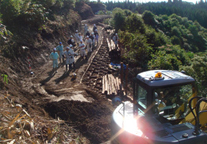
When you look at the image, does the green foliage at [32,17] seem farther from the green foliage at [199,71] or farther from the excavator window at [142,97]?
the excavator window at [142,97]

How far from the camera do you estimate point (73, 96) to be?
9.12 metres

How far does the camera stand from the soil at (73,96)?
23.8 feet

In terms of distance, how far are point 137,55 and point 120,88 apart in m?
5.93

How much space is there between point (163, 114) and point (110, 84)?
644cm

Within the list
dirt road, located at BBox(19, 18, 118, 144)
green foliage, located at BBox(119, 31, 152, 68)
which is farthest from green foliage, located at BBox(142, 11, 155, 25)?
dirt road, located at BBox(19, 18, 118, 144)

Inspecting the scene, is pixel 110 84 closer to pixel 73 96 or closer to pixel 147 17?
pixel 73 96

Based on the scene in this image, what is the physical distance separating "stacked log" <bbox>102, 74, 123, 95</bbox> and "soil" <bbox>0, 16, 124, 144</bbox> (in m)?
0.29

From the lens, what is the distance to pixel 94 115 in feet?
25.9

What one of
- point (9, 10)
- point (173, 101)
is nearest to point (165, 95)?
point (173, 101)

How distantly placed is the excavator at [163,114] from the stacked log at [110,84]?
5.19 metres

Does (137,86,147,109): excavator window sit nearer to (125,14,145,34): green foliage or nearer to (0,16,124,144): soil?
(0,16,124,144): soil

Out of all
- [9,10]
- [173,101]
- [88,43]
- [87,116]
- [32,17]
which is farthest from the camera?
[88,43]

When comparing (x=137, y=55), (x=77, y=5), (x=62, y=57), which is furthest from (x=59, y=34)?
(x=77, y=5)

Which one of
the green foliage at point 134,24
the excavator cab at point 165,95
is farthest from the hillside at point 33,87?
the green foliage at point 134,24
